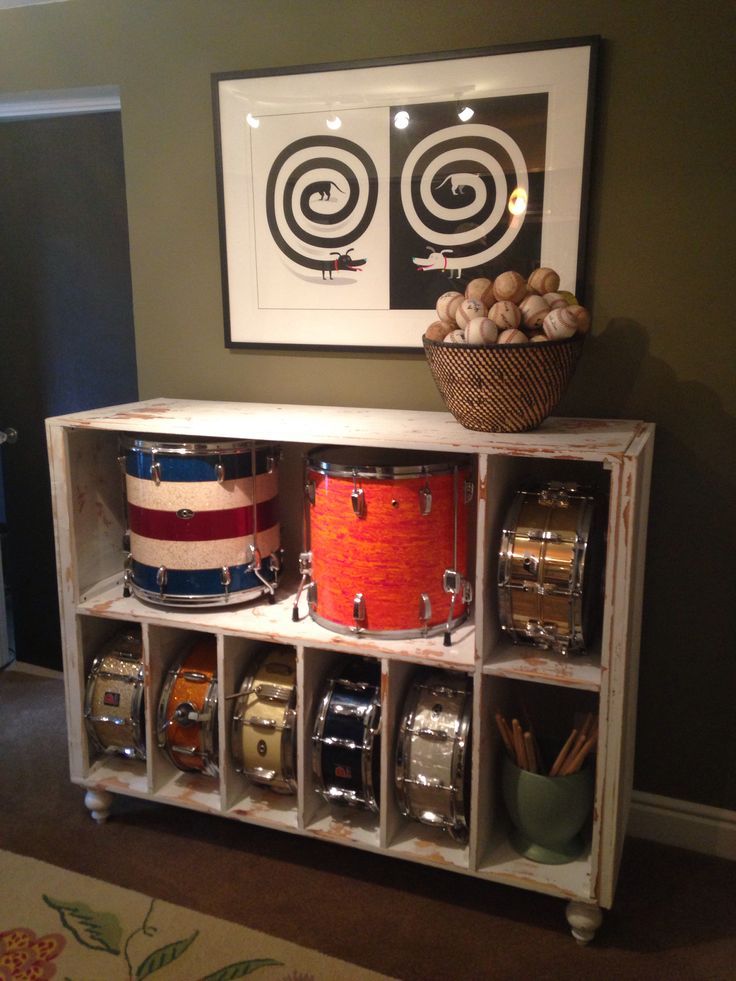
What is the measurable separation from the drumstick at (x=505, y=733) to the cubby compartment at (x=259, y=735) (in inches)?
18.5

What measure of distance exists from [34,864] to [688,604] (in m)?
1.72

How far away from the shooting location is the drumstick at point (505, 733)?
186 centimetres

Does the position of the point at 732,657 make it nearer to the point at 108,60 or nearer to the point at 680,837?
the point at 680,837

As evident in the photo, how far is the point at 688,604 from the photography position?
6.70 ft

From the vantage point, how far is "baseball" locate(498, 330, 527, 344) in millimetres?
1658

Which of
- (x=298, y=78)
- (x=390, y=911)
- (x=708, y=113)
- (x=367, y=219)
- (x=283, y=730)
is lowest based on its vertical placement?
(x=390, y=911)

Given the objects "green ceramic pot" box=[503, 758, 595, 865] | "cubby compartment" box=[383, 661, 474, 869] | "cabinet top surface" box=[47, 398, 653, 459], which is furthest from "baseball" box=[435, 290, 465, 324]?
"green ceramic pot" box=[503, 758, 595, 865]

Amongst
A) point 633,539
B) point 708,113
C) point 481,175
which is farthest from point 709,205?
point 633,539

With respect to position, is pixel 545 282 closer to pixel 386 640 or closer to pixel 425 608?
pixel 425 608

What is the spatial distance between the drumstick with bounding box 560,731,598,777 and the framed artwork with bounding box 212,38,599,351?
3.33ft

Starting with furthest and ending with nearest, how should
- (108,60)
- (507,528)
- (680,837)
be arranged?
(108,60) < (680,837) < (507,528)

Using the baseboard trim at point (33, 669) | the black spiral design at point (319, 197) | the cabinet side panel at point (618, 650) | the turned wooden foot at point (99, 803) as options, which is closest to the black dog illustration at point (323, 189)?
the black spiral design at point (319, 197)

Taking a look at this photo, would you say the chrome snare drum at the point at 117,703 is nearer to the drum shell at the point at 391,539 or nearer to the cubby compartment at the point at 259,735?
the cubby compartment at the point at 259,735

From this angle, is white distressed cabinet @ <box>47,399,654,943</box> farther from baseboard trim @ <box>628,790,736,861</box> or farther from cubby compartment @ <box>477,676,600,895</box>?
baseboard trim @ <box>628,790,736,861</box>
